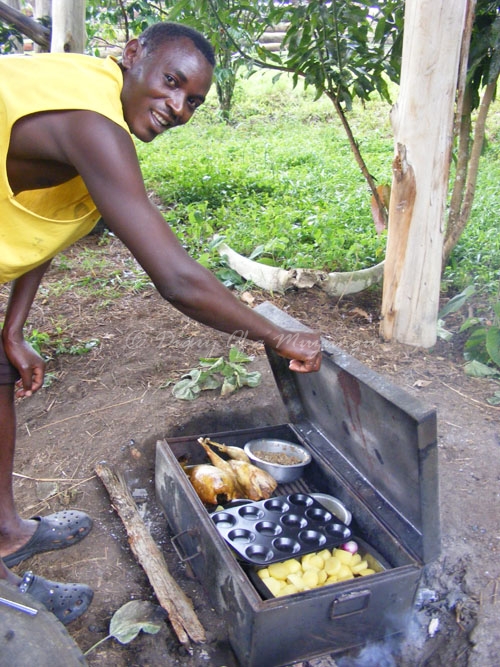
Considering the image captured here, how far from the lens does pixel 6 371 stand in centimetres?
221

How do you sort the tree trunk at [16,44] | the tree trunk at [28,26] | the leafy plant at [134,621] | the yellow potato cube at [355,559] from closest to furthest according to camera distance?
the leafy plant at [134,621] → the yellow potato cube at [355,559] → the tree trunk at [28,26] → the tree trunk at [16,44]

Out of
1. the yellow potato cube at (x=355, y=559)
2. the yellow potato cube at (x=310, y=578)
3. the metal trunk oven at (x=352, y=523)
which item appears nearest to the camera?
the metal trunk oven at (x=352, y=523)

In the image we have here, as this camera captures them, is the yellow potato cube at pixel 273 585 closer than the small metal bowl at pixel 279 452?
Yes

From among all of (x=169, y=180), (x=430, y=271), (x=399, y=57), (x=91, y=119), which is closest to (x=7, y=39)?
(x=169, y=180)

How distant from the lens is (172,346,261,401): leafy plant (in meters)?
3.33

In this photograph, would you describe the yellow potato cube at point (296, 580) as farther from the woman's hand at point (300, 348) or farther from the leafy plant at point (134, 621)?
the woman's hand at point (300, 348)

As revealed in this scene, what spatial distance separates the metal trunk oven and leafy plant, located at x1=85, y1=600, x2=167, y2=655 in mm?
203

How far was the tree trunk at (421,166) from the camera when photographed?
328cm

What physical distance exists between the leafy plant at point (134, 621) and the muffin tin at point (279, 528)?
0.35m

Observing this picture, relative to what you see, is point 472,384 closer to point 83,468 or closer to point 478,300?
point 478,300

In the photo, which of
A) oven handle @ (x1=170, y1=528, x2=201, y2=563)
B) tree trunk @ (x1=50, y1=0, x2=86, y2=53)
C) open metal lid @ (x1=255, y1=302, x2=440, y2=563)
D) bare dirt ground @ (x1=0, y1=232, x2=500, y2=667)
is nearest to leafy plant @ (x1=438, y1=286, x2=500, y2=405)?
bare dirt ground @ (x1=0, y1=232, x2=500, y2=667)

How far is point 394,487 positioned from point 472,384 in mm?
1483

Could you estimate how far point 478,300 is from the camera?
4.32 metres

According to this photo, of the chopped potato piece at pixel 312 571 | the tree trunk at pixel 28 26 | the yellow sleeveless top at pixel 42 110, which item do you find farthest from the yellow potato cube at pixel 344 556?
the tree trunk at pixel 28 26
